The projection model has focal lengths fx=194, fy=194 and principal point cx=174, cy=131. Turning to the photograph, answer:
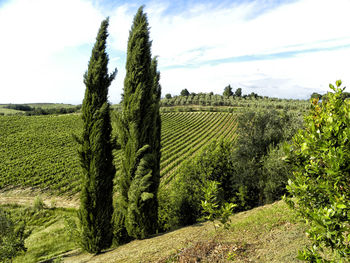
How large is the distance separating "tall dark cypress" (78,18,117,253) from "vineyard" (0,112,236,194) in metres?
11.6

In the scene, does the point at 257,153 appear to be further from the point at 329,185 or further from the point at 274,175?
the point at 329,185

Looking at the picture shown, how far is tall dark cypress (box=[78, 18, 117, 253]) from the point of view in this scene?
9797 millimetres

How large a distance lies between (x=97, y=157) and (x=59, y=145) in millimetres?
41281

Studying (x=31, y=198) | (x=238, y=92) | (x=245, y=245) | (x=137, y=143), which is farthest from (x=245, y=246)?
(x=238, y=92)

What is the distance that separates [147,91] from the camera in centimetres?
1072

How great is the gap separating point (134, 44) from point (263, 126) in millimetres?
11593

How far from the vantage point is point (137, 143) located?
33.7 ft

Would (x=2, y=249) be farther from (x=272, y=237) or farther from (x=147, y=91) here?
(x=272, y=237)

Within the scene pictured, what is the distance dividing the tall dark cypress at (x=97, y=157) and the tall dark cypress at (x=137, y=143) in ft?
2.40

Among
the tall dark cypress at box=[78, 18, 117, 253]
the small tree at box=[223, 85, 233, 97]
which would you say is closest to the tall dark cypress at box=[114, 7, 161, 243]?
the tall dark cypress at box=[78, 18, 117, 253]

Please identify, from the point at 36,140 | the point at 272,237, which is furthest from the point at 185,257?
the point at 36,140

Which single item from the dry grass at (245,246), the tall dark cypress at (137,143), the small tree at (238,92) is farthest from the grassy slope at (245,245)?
the small tree at (238,92)

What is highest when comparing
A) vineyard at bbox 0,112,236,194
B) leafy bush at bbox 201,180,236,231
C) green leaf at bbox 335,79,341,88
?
green leaf at bbox 335,79,341,88

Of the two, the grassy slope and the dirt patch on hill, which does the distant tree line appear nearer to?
the grassy slope
